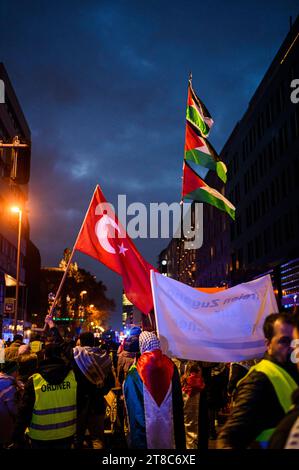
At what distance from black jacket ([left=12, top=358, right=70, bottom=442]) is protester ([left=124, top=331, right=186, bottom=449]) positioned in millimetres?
785

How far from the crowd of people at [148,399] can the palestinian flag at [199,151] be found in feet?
14.7

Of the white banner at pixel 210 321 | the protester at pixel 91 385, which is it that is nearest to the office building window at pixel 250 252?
the protester at pixel 91 385

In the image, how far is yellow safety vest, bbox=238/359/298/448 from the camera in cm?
314

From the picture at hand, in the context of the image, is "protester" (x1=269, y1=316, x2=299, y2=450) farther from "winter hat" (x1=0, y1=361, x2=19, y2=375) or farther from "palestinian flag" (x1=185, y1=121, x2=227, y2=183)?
"palestinian flag" (x1=185, y1=121, x2=227, y2=183)

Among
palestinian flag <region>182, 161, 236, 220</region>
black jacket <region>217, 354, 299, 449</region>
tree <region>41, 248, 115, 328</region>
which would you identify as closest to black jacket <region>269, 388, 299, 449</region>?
black jacket <region>217, 354, 299, 449</region>

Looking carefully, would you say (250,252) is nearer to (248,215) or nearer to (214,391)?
(248,215)

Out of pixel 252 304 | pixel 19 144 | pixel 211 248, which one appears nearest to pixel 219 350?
pixel 252 304

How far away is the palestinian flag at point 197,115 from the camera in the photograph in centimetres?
1145

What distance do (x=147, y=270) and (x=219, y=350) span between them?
246cm

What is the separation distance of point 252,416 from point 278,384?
283 millimetres

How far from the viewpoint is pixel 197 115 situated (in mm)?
11688

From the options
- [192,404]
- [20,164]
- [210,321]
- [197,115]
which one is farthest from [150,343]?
[197,115]

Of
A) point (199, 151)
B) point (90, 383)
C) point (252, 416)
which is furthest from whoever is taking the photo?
point (199, 151)

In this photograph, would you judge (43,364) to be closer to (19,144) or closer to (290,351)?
(290,351)
